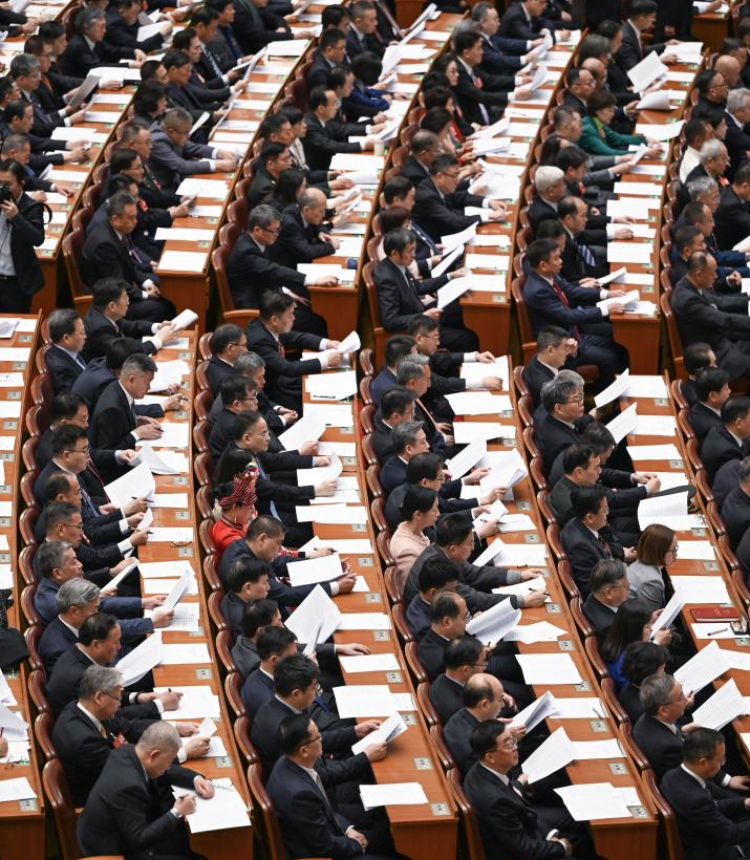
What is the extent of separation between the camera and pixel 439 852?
5.88 m

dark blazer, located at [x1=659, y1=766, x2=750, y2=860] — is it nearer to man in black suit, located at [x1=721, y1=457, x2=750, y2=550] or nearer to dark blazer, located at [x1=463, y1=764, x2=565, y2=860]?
A: dark blazer, located at [x1=463, y1=764, x2=565, y2=860]

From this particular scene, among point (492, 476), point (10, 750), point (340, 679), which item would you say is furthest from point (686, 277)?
point (10, 750)

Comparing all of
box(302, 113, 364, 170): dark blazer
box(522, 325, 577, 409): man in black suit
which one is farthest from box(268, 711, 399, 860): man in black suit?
box(302, 113, 364, 170): dark blazer

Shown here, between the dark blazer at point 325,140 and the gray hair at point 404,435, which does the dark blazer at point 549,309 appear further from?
the dark blazer at point 325,140

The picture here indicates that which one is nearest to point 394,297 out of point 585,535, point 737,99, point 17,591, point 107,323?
point 107,323

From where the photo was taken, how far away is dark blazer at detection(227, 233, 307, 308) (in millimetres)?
9227

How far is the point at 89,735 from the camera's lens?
5.91 meters

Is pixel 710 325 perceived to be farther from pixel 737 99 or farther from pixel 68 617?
pixel 68 617

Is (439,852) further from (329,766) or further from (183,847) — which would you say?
(183,847)

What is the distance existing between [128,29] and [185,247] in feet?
10.5

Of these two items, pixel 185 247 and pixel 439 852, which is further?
pixel 185 247

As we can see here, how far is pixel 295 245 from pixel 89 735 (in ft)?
13.8

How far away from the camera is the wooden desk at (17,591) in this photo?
5648 mm

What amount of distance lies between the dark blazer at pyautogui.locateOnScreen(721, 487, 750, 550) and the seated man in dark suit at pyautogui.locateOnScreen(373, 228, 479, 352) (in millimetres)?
2119
